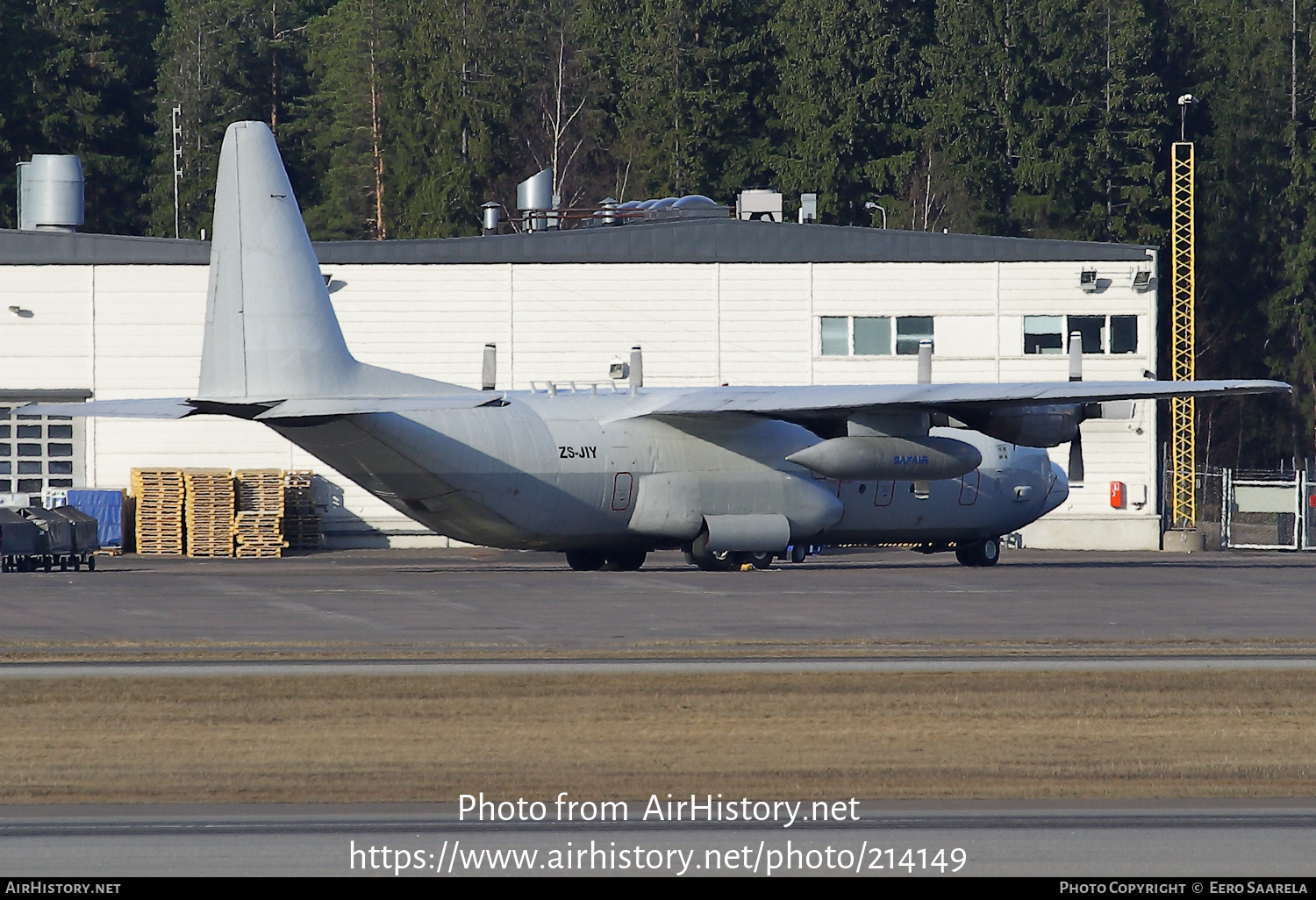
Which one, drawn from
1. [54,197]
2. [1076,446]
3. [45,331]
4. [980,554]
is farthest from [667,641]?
[54,197]

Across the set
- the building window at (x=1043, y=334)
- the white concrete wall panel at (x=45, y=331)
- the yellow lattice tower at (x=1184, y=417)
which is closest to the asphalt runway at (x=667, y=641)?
the yellow lattice tower at (x=1184, y=417)

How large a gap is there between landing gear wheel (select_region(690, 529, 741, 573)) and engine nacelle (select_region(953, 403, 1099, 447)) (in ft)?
16.6

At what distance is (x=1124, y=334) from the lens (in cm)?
4819

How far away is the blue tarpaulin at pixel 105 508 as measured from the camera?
4359cm

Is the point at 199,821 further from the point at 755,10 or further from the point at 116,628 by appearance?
the point at 755,10

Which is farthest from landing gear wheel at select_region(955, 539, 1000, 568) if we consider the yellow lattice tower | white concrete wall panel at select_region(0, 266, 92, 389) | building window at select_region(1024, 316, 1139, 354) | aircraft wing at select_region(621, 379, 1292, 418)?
white concrete wall panel at select_region(0, 266, 92, 389)

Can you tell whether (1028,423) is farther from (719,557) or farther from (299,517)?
(299,517)

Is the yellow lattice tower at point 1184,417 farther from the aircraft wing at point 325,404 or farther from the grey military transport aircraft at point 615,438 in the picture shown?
the aircraft wing at point 325,404

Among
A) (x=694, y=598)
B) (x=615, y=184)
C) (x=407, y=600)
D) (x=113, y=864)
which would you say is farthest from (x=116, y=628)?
(x=615, y=184)

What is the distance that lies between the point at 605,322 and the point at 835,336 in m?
6.12

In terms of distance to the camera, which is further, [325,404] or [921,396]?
[921,396]

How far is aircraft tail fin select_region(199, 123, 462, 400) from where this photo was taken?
2845 cm

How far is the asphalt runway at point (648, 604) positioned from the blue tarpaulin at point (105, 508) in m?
5.58

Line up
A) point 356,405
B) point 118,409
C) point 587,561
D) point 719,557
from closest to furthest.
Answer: point 356,405, point 118,409, point 719,557, point 587,561
